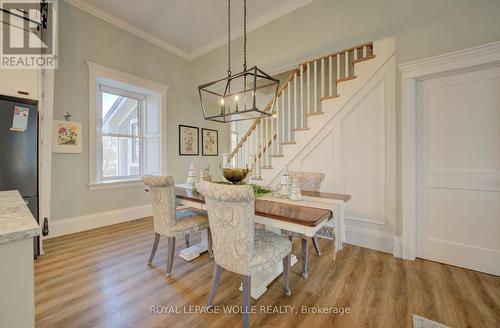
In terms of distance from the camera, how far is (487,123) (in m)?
→ 2.01

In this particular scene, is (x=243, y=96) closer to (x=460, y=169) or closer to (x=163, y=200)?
(x=163, y=200)

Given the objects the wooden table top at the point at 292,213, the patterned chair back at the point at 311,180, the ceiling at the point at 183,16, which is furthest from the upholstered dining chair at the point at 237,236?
the ceiling at the point at 183,16

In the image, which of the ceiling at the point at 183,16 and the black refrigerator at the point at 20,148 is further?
the ceiling at the point at 183,16

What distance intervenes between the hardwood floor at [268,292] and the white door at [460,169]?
8.6 inches

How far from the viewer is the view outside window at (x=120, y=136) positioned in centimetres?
371

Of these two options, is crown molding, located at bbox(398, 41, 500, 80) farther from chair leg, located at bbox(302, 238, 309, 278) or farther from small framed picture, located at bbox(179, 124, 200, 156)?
small framed picture, located at bbox(179, 124, 200, 156)

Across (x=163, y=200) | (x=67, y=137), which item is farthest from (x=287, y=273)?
(x=67, y=137)

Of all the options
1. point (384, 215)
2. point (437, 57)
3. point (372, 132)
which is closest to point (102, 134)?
point (372, 132)

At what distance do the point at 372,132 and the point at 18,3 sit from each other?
4.14m

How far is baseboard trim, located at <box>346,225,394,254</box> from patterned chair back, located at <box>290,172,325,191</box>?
0.80 metres

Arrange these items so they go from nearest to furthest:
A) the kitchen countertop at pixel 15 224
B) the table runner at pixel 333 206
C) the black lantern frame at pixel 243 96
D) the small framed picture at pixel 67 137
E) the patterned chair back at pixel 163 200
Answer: the kitchen countertop at pixel 15 224 < the table runner at pixel 333 206 < the black lantern frame at pixel 243 96 < the patterned chair back at pixel 163 200 < the small framed picture at pixel 67 137

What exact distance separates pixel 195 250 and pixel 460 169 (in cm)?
297

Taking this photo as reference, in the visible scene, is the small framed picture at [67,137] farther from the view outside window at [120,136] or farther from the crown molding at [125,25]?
the crown molding at [125,25]

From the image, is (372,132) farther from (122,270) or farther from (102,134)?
(102,134)
